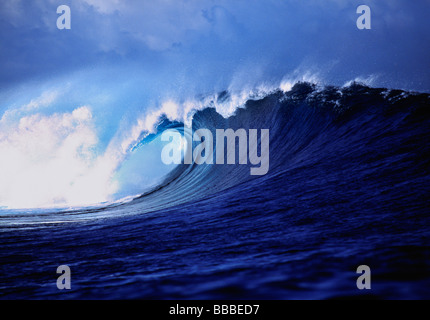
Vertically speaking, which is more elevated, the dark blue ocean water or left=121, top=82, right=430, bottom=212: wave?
left=121, top=82, right=430, bottom=212: wave

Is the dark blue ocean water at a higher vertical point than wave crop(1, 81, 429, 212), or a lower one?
lower

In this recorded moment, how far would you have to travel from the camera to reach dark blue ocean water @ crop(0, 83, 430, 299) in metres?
1.60

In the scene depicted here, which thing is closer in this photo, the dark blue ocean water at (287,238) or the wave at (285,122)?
the dark blue ocean water at (287,238)

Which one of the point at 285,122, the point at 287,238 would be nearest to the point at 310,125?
the point at 285,122

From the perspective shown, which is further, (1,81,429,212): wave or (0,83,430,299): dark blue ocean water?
(1,81,429,212): wave

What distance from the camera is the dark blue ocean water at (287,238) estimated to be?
5.25ft

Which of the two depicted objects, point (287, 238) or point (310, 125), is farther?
point (310, 125)

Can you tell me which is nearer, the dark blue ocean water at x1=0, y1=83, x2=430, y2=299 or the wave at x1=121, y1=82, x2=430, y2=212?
the dark blue ocean water at x1=0, y1=83, x2=430, y2=299

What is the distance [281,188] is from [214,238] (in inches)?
A: 85.2

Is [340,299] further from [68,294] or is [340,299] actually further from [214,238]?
[214,238]

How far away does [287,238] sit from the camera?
258cm

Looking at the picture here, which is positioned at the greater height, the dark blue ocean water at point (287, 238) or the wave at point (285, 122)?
the wave at point (285, 122)

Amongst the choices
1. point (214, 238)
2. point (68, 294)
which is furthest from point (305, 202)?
point (68, 294)

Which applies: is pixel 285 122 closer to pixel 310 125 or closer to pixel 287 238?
pixel 310 125
